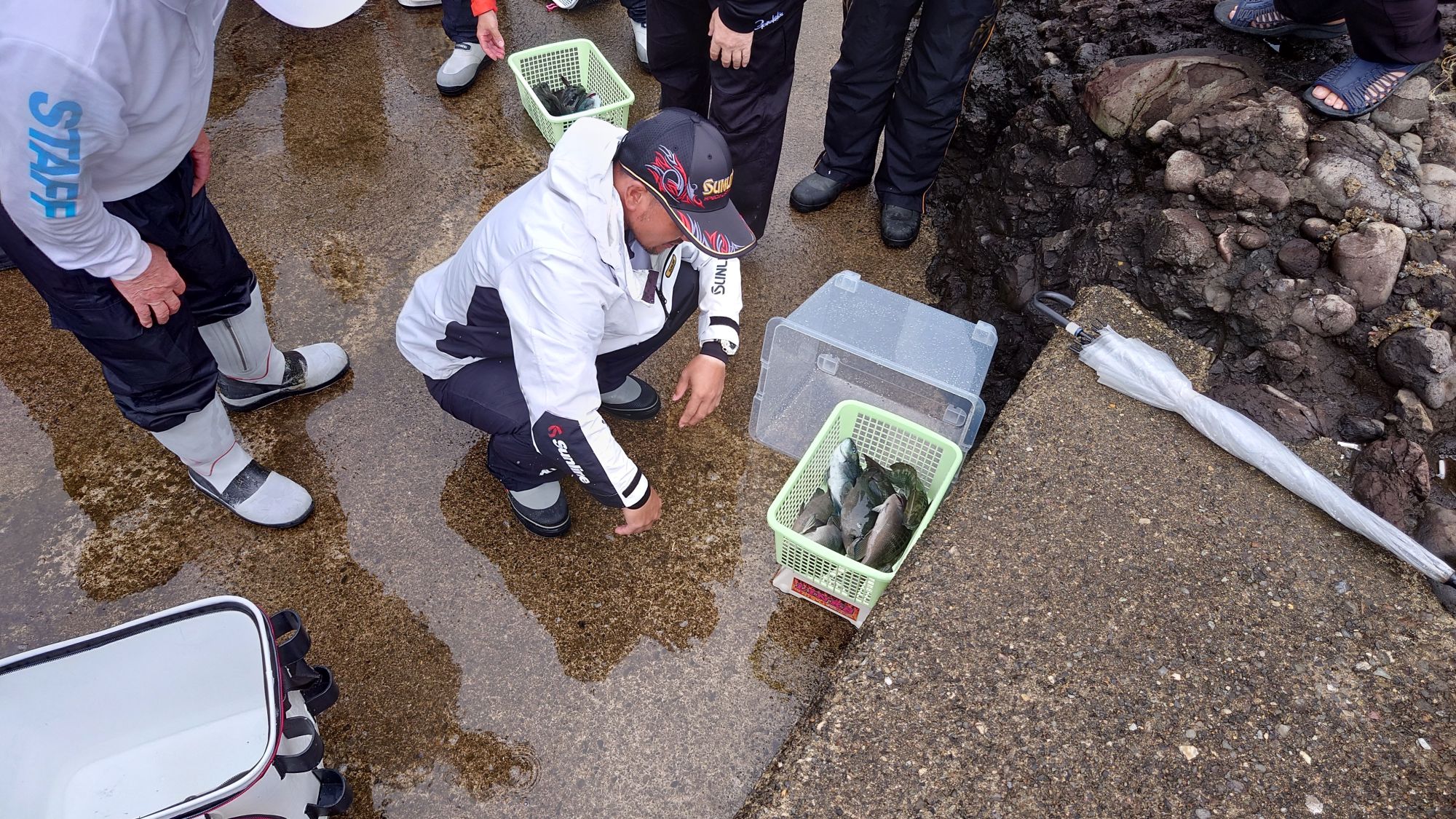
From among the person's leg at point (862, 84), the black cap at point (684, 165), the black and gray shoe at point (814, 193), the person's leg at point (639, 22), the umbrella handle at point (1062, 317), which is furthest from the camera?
the person's leg at point (639, 22)

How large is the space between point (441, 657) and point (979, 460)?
1.62m

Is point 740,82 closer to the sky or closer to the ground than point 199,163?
closer to the ground

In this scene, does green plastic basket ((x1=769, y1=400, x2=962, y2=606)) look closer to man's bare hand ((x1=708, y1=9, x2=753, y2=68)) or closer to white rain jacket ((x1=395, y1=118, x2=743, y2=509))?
white rain jacket ((x1=395, y1=118, x2=743, y2=509))

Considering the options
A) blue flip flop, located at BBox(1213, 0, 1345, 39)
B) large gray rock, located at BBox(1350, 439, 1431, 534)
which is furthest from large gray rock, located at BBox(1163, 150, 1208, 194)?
large gray rock, located at BBox(1350, 439, 1431, 534)

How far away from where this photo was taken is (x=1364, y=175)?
265 centimetres

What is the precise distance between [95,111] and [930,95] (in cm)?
265

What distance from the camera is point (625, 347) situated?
2545 mm

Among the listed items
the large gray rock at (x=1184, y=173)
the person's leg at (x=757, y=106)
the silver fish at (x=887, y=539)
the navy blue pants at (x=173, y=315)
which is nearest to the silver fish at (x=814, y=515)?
the silver fish at (x=887, y=539)

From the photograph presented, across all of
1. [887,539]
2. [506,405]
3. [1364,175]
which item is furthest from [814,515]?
[1364,175]

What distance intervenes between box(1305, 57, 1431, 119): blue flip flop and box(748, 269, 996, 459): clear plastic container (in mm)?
1309

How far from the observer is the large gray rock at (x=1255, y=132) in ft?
9.00

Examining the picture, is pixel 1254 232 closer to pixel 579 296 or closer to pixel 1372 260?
pixel 1372 260

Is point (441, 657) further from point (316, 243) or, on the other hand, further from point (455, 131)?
point (455, 131)

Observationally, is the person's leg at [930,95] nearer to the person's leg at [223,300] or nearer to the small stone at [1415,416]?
the small stone at [1415,416]
